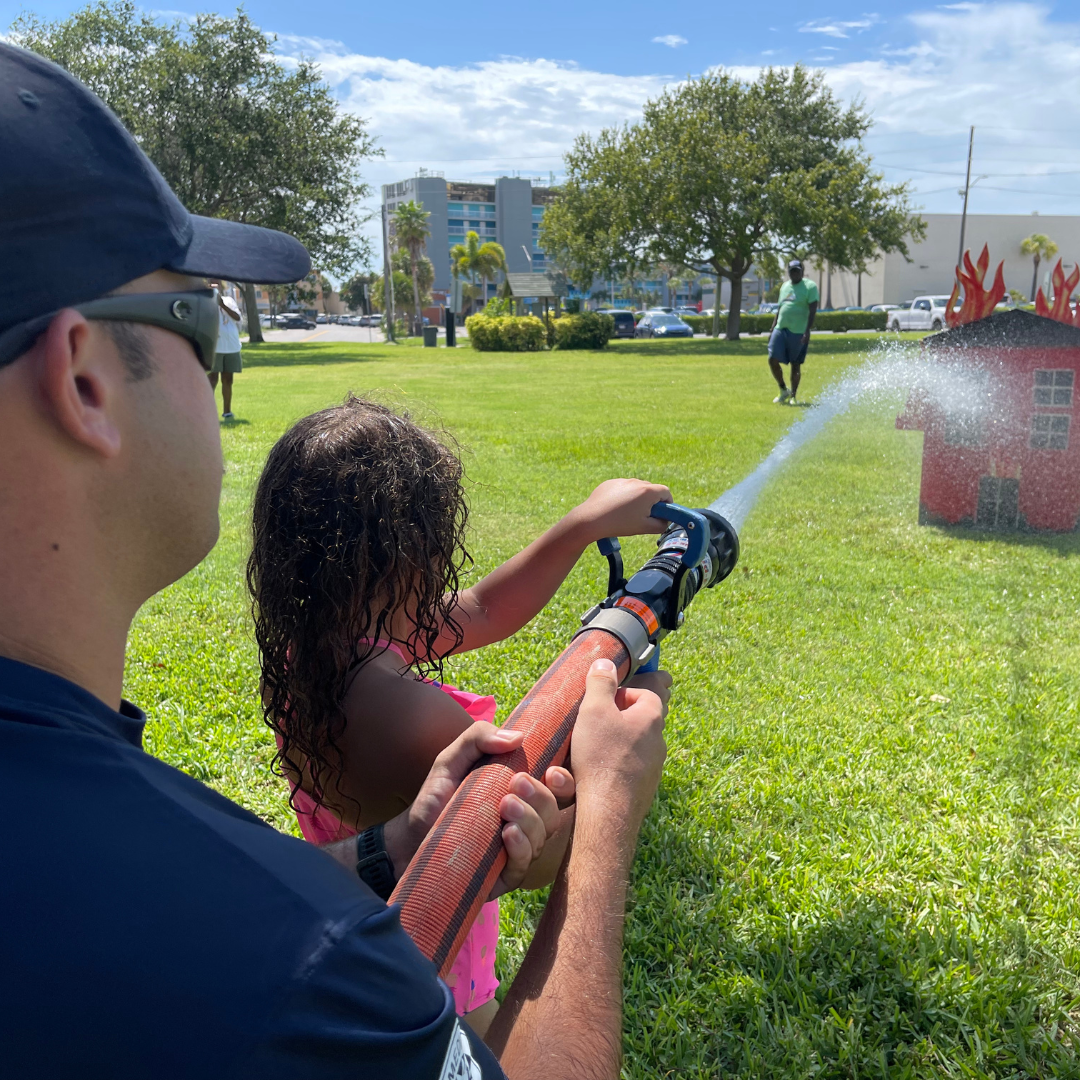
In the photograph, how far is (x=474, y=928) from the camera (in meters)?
1.82

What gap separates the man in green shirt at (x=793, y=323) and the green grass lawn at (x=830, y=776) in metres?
7.08

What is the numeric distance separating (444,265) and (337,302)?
19.9 m

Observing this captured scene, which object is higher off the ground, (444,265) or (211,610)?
(444,265)

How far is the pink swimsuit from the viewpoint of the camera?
6.11 feet

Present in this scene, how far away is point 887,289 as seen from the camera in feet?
265

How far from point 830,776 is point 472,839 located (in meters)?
2.71

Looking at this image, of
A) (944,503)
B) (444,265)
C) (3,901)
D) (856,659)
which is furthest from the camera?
(444,265)

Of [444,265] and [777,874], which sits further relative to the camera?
[444,265]

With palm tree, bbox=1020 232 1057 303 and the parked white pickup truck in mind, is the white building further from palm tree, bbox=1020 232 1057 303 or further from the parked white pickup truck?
the parked white pickup truck

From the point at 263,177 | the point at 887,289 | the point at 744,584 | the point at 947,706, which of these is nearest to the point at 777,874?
the point at 947,706

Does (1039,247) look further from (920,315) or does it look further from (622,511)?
(622,511)

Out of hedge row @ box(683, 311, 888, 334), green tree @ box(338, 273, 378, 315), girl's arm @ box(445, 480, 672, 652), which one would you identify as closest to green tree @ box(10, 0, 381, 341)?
hedge row @ box(683, 311, 888, 334)

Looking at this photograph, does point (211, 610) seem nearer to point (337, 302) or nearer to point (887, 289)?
point (887, 289)

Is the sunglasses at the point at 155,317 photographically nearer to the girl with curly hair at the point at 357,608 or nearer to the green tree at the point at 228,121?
the girl with curly hair at the point at 357,608
